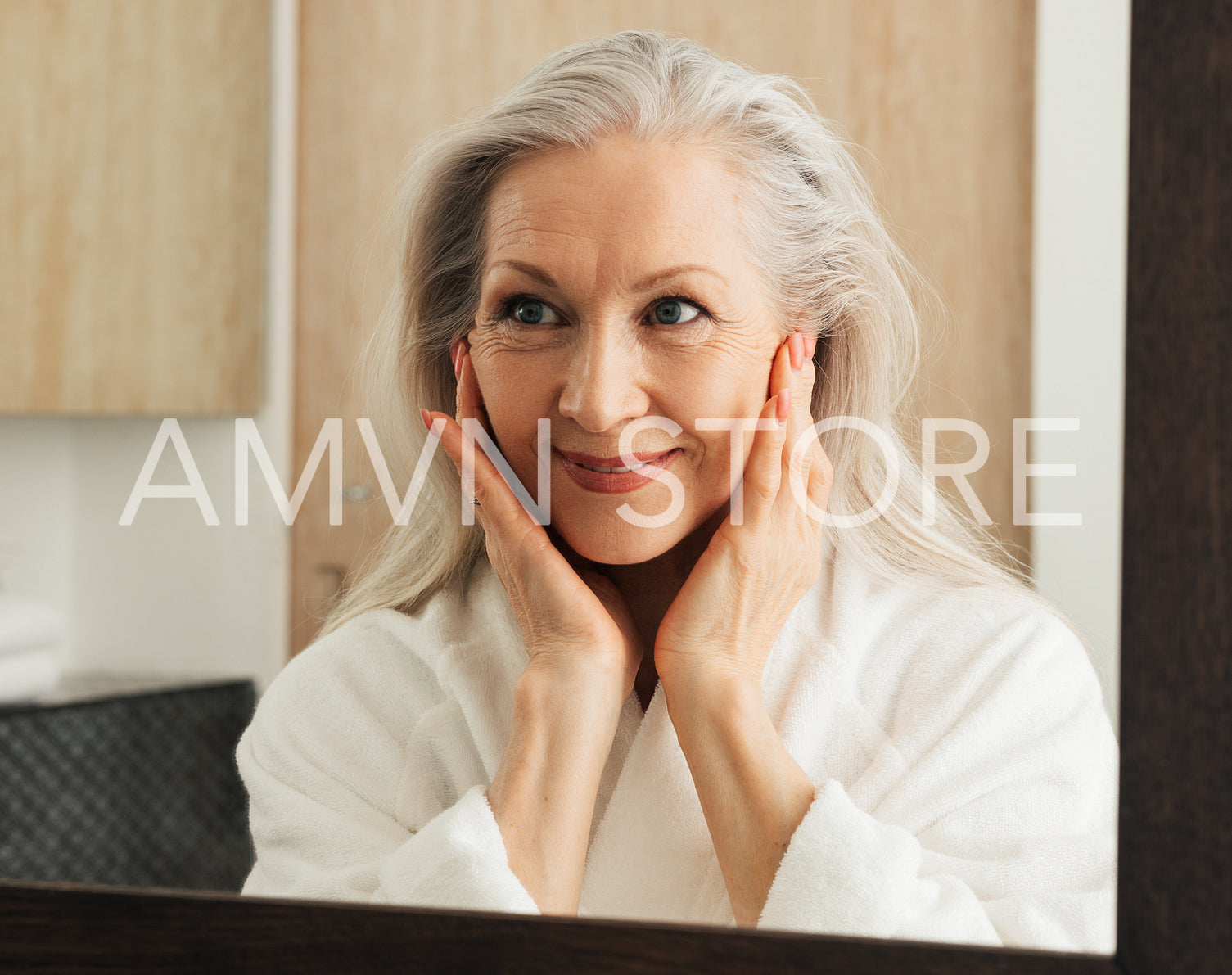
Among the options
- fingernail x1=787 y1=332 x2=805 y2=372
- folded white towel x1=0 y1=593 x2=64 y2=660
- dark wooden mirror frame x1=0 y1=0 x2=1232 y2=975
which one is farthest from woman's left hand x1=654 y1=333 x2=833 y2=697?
folded white towel x1=0 y1=593 x2=64 y2=660

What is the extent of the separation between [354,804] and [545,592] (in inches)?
4.7

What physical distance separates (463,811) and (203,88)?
1.19 ft

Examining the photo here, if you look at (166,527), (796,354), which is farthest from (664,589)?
(166,527)

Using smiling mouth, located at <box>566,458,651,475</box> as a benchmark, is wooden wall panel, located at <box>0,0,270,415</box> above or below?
above

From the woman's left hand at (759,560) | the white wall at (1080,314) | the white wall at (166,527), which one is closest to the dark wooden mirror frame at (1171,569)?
the white wall at (1080,314)

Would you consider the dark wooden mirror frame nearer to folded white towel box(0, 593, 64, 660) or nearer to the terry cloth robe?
the terry cloth robe

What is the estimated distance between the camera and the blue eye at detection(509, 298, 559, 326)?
0.34 meters

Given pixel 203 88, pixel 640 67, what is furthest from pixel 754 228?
pixel 203 88

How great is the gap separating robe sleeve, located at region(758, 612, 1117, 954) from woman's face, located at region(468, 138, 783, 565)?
0.40 feet

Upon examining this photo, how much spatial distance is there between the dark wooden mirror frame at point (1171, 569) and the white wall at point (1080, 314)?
0.05m

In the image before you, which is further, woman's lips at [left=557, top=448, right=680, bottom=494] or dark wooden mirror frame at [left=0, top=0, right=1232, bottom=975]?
woman's lips at [left=557, top=448, right=680, bottom=494]

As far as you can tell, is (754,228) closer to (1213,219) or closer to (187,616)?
(1213,219)

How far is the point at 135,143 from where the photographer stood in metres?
0.42

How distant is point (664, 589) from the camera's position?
37cm
